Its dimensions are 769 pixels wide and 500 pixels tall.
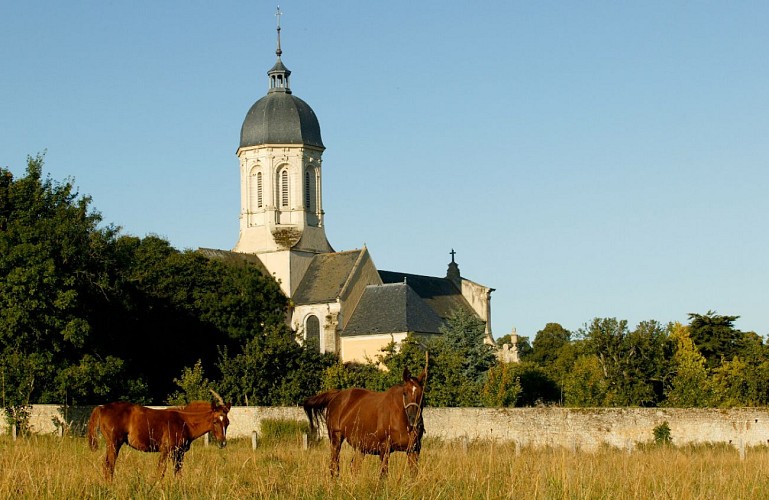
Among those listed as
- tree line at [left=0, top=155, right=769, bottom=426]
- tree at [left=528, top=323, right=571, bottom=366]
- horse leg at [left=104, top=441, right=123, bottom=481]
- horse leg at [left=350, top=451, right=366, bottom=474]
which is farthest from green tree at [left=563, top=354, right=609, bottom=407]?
tree at [left=528, top=323, right=571, bottom=366]

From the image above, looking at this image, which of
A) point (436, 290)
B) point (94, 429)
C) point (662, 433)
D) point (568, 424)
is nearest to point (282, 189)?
point (436, 290)

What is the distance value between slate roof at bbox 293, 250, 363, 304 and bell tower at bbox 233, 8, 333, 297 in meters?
0.51

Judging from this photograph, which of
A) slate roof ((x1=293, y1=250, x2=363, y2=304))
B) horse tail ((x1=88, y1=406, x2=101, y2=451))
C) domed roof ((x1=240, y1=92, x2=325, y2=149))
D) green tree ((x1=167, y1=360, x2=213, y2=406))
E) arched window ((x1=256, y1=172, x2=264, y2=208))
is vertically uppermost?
domed roof ((x1=240, y1=92, x2=325, y2=149))

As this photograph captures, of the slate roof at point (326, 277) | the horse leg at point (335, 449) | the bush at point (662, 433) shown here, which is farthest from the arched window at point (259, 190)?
the horse leg at point (335, 449)

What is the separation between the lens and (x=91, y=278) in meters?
30.2

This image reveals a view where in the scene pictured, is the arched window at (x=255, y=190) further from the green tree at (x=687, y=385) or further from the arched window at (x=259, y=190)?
the green tree at (x=687, y=385)

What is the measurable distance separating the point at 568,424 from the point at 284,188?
40258mm

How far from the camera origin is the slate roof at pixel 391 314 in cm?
6000

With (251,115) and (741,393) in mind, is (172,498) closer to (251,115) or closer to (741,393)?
(741,393)

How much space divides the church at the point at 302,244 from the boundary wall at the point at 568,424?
3276 cm

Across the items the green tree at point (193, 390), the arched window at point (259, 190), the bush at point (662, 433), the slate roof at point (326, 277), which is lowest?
the bush at point (662, 433)

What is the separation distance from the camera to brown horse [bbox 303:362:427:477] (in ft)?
32.0

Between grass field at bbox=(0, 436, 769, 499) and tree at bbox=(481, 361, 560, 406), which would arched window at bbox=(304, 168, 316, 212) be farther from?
grass field at bbox=(0, 436, 769, 499)

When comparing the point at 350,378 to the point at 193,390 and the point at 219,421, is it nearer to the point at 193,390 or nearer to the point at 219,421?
the point at 193,390
